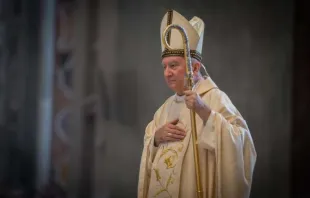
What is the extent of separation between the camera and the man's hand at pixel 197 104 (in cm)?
187

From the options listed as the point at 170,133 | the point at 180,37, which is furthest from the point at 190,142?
the point at 180,37

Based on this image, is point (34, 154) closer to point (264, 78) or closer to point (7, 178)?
point (7, 178)

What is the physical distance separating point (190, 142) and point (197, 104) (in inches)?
9.7

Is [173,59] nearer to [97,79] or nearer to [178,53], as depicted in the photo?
[178,53]

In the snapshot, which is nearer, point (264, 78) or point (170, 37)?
point (170, 37)

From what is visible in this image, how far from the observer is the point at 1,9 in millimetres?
2770

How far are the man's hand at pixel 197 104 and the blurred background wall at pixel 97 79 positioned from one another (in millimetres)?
719

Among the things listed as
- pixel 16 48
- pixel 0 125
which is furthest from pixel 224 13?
pixel 0 125

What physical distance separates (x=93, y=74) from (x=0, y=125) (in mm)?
637

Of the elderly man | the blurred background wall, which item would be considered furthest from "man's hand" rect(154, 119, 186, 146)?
the blurred background wall

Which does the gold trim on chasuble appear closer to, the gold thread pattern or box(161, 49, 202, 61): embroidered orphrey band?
the gold thread pattern

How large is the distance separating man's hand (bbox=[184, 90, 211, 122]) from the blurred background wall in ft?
2.36

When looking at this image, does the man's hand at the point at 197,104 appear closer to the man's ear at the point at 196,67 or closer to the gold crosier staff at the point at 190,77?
the gold crosier staff at the point at 190,77

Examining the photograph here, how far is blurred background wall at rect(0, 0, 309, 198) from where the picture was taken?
2611mm
